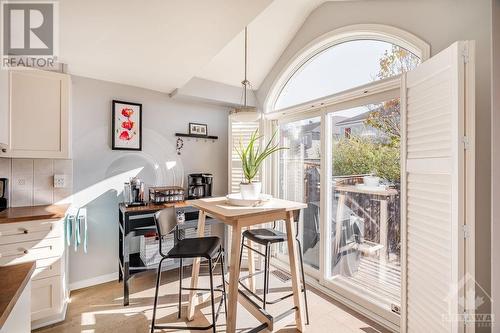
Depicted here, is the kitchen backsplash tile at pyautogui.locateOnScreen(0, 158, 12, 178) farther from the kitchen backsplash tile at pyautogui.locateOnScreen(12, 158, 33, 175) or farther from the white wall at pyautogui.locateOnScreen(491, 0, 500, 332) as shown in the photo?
the white wall at pyautogui.locateOnScreen(491, 0, 500, 332)

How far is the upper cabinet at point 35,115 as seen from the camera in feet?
6.61

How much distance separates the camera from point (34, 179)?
92.6 inches

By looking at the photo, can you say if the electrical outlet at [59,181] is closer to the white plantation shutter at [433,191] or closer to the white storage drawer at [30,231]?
the white storage drawer at [30,231]

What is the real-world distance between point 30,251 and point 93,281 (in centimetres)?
102

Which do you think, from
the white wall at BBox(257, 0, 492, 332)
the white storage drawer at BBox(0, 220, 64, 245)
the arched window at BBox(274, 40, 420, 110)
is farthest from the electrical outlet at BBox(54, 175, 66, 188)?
the white wall at BBox(257, 0, 492, 332)

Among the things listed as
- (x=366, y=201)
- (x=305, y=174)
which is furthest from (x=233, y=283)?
(x=305, y=174)


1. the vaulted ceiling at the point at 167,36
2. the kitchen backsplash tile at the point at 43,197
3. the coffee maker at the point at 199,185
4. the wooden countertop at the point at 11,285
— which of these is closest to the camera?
the wooden countertop at the point at 11,285

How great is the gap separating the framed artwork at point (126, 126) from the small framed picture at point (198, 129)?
0.69 meters

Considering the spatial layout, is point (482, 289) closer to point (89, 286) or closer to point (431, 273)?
point (431, 273)

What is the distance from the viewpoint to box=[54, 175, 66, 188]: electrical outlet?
242 centimetres

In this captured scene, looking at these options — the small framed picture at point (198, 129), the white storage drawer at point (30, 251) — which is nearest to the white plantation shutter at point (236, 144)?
the small framed picture at point (198, 129)

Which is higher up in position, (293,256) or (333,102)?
(333,102)

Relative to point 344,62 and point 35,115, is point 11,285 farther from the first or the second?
point 344,62

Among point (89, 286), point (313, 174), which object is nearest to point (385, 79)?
point (313, 174)
